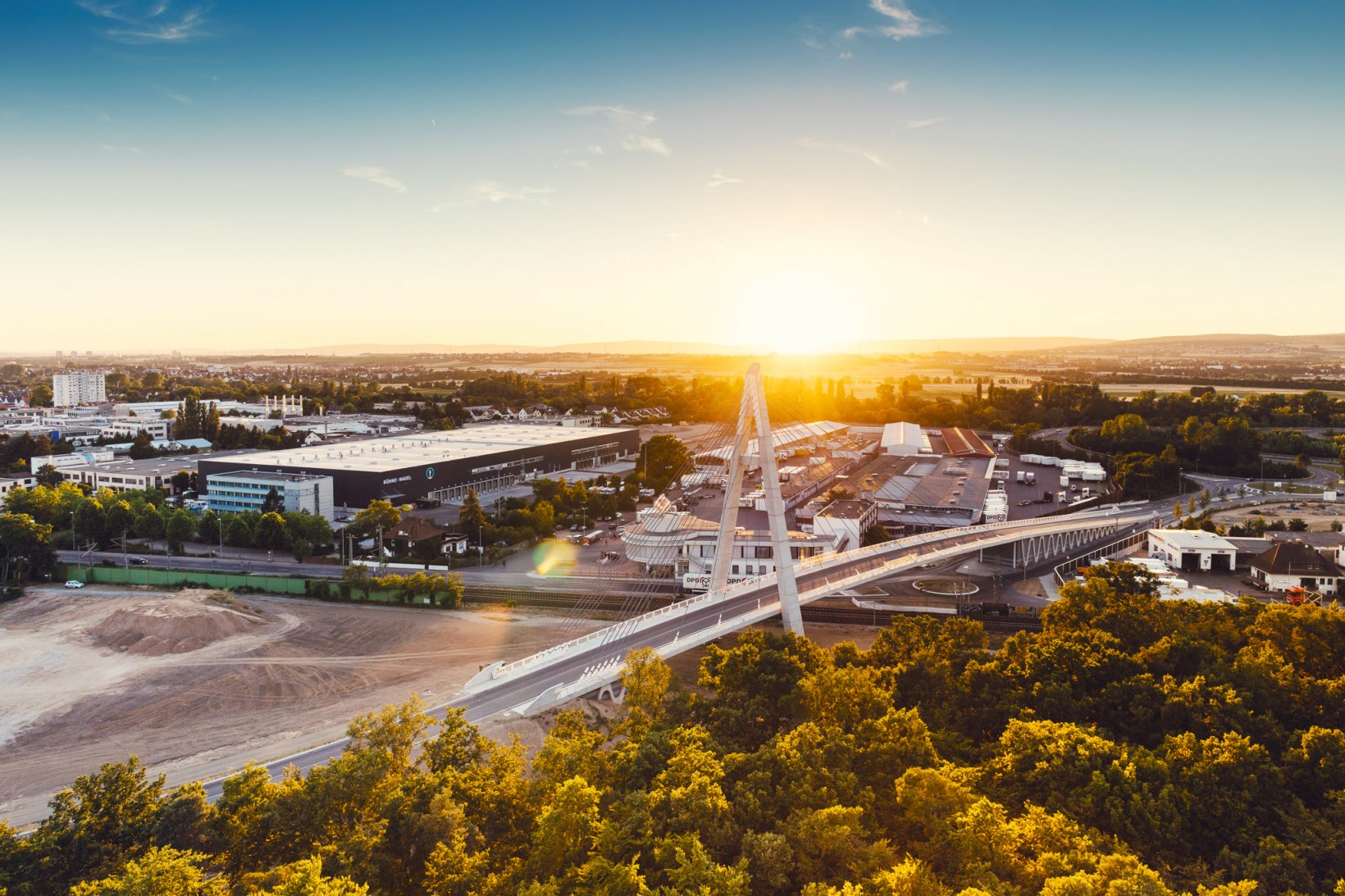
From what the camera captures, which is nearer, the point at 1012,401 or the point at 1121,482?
the point at 1121,482

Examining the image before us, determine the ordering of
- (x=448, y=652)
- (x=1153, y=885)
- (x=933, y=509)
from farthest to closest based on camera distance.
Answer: (x=933, y=509) → (x=448, y=652) → (x=1153, y=885)

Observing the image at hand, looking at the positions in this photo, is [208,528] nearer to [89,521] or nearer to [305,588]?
[89,521]

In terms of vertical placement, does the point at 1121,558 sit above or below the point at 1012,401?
below

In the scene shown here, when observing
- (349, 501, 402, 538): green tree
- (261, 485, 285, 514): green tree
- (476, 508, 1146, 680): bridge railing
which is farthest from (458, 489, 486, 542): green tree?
(476, 508, 1146, 680): bridge railing

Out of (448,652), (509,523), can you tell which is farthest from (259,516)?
(448,652)

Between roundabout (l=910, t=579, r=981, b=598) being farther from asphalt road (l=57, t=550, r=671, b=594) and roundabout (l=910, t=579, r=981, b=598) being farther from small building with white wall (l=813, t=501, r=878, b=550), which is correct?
asphalt road (l=57, t=550, r=671, b=594)

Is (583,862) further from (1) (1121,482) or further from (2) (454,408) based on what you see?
(2) (454,408)

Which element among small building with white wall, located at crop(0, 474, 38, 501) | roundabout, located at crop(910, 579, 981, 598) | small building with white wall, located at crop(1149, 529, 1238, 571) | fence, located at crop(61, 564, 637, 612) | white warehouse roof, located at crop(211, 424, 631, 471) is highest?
white warehouse roof, located at crop(211, 424, 631, 471)
